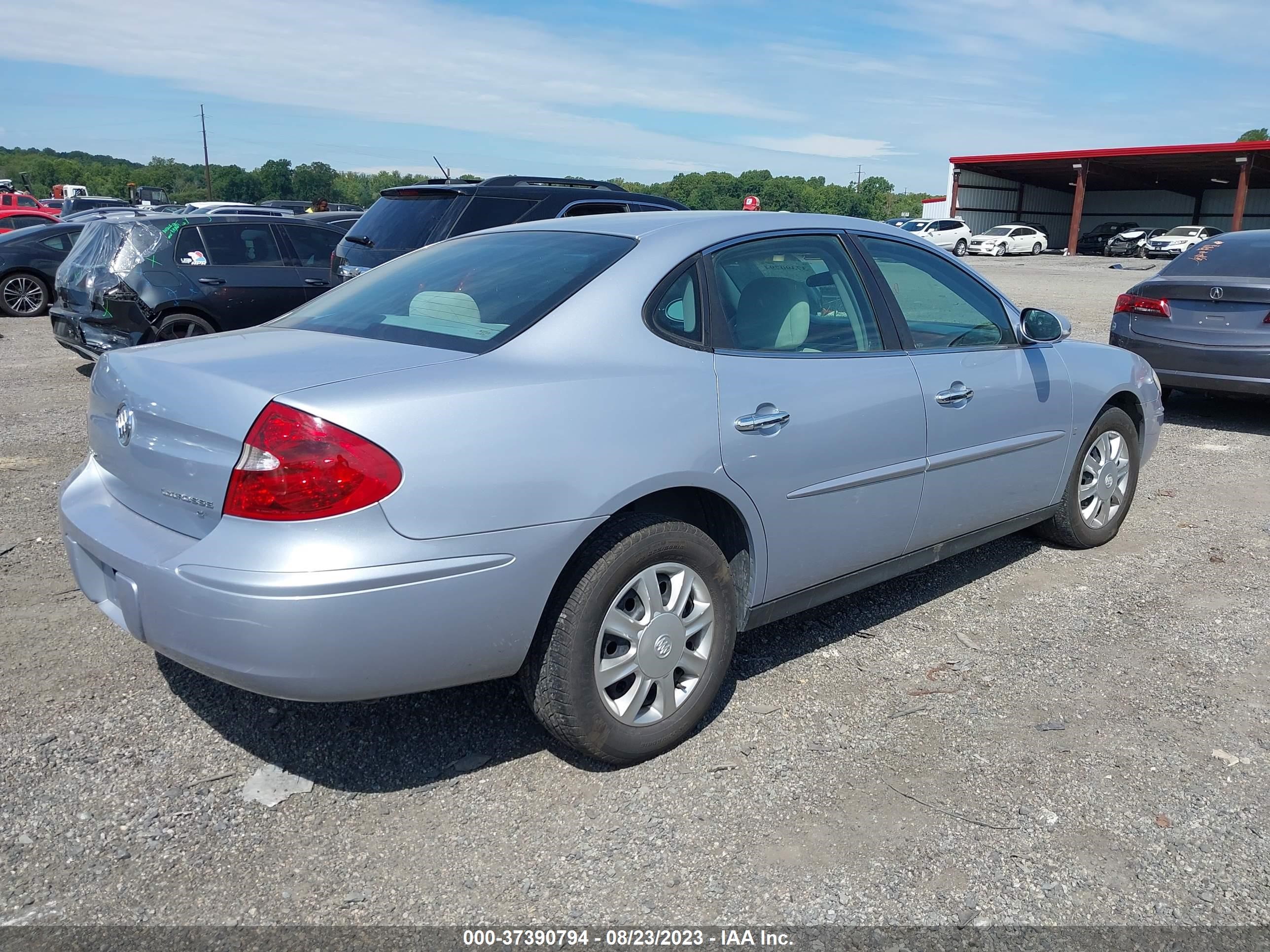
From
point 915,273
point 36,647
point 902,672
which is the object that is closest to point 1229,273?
point 915,273

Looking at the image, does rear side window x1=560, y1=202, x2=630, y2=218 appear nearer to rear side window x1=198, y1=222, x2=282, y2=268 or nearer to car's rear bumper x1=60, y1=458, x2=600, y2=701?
rear side window x1=198, y1=222, x2=282, y2=268

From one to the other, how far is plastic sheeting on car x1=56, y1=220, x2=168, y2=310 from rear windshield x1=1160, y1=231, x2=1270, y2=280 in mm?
8499

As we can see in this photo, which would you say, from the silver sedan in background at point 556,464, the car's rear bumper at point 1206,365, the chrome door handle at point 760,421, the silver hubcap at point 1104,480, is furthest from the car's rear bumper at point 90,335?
the car's rear bumper at point 1206,365

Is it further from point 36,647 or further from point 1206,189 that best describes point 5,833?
point 1206,189

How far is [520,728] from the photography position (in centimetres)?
335

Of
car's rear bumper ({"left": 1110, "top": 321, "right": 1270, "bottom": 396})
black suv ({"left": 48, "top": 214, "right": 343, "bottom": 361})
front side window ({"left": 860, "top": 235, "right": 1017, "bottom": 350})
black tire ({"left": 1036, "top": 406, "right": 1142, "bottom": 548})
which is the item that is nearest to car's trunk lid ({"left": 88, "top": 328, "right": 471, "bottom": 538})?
front side window ({"left": 860, "top": 235, "right": 1017, "bottom": 350})

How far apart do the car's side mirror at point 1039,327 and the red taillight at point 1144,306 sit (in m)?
4.38

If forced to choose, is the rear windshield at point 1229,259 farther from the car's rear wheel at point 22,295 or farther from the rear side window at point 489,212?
the car's rear wheel at point 22,295

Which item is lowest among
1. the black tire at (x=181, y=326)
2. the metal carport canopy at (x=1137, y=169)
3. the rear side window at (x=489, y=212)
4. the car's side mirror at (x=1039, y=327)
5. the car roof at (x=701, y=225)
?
the black tire at (x=181, y=326)

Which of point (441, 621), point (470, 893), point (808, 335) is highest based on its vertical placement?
point (808, 335)

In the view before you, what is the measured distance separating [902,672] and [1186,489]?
358 centimetres

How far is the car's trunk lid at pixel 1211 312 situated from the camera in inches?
297

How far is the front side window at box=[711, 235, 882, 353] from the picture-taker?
3422mm

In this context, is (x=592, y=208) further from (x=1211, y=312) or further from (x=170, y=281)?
(x=1211, y=312)
